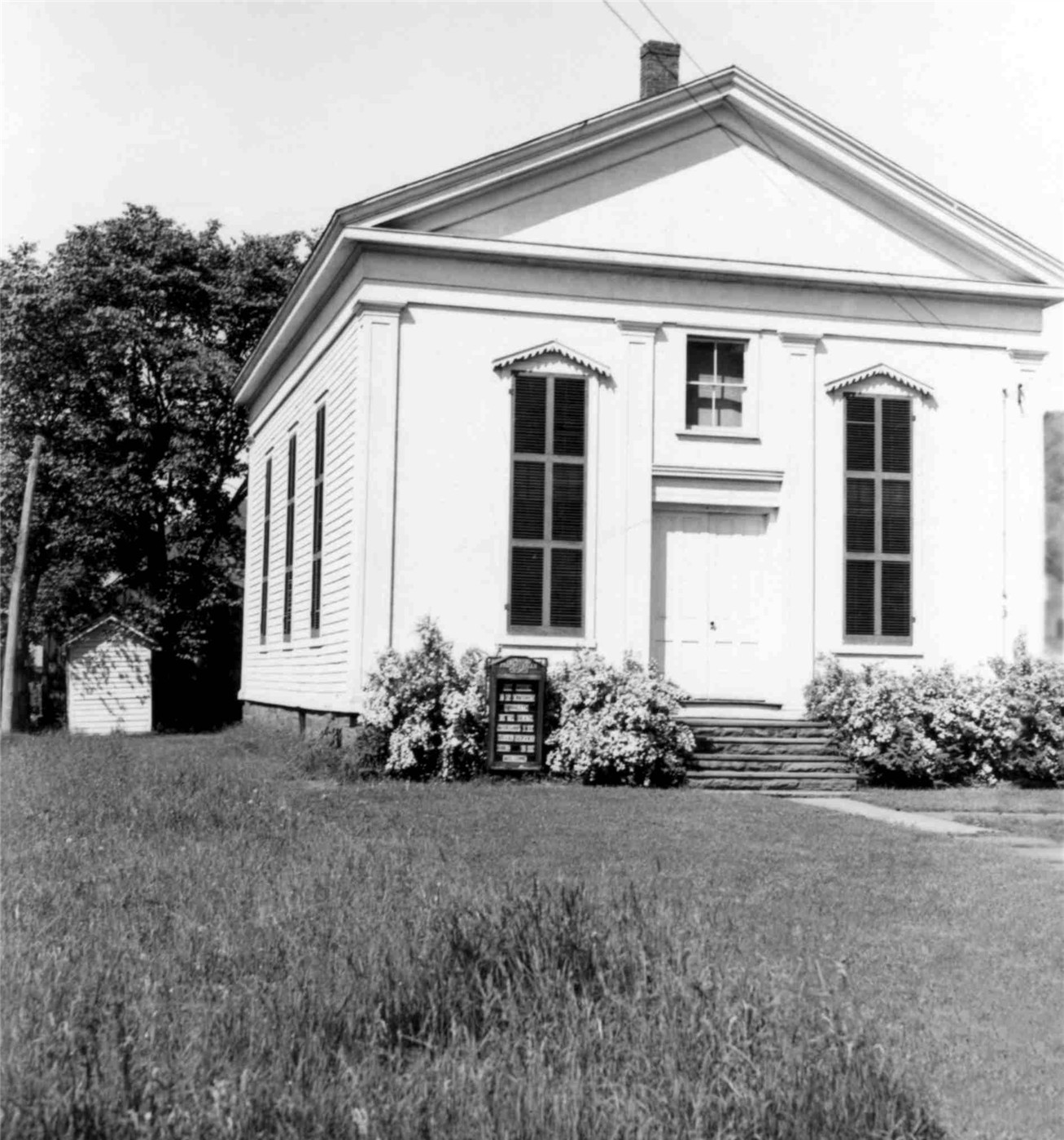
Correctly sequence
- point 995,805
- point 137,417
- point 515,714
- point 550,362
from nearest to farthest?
point 995,805 < point 515,714 < point 550,362 < point 137,417

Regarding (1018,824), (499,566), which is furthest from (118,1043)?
(499,566)

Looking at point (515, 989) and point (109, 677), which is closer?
point (515, 989)

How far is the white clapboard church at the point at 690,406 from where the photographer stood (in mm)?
18000

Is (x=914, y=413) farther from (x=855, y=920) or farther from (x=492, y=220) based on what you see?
(x=855, y=920)

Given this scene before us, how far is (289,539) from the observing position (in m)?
24.1

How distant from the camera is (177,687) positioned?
33875mm

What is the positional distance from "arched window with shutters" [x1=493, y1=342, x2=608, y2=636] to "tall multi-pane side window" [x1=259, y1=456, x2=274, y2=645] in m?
9.07

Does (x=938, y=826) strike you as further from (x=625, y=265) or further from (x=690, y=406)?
(x=625, y=265)

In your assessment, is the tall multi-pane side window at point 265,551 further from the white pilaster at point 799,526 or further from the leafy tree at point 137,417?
the white pilaster at point 799,526

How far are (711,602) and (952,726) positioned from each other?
131 inches

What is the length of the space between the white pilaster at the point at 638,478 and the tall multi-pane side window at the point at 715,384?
68 centimetres

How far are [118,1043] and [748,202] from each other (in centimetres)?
1598

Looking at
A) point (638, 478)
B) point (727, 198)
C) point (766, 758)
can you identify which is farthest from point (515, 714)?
point (727, 198)

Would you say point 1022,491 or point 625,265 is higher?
point 625,265
